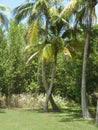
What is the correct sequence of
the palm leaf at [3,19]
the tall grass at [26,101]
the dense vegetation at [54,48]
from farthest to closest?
the tall grass at [26,101] < the palm leaf at [3,19] < the dense vegetation at [54,48]

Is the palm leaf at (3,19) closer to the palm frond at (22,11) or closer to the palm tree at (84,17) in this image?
the palm frond at (22,11)

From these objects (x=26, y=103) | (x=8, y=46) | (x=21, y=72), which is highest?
(x=8, y=46)

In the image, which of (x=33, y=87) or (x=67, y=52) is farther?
(x=33, y=87)

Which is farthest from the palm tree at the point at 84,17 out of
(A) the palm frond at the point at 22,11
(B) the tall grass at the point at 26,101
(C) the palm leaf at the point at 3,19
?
(B) the tall grass at the point at 26,101

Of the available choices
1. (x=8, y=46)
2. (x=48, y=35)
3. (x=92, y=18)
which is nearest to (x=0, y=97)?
(x=8, y=46)

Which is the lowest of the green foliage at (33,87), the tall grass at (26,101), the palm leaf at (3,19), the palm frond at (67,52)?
the tall grass at (26,101)

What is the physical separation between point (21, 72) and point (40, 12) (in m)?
10.5

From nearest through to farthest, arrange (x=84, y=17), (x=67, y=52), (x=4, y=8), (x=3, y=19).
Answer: (x=84, y=17) < (x=67, y=52) < (x=4, y=8) < (x=3, y=19)

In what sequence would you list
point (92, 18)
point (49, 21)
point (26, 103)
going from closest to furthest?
point (92, 18) < point (49, 21) < point (26, 103)

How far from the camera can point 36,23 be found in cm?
2605

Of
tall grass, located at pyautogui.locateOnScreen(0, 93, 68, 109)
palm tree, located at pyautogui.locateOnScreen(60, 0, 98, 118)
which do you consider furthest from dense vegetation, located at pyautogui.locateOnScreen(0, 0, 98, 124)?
tall grass, located at pyautogui.locateOnScreen(0, 93, 68, 109)

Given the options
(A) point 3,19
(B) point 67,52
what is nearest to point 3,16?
(A) point 3,19

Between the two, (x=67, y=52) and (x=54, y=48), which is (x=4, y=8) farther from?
(x=67, y=52)

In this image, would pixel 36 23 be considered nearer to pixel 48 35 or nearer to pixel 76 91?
pixel 48 35
